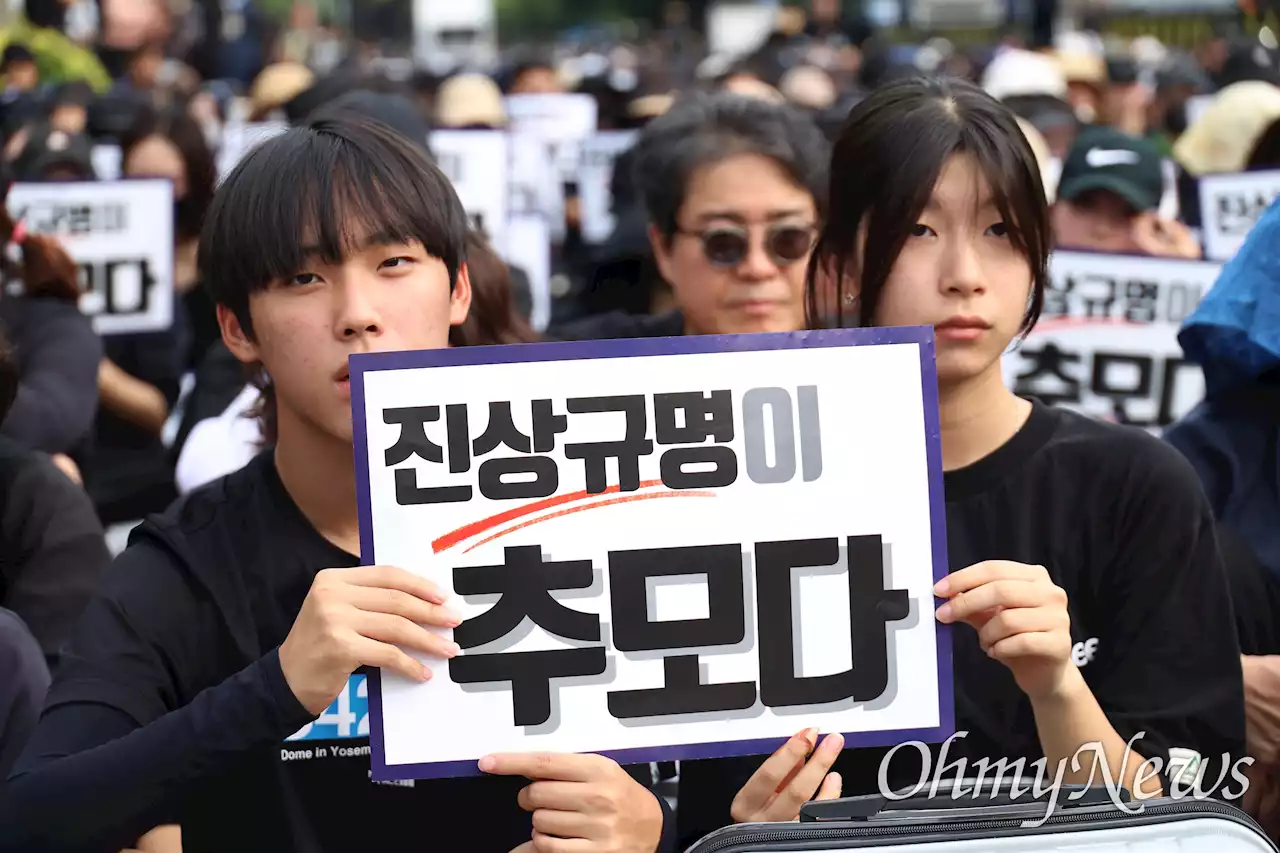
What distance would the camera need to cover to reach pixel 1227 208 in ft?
21.4

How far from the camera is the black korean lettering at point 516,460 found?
7.49 ft

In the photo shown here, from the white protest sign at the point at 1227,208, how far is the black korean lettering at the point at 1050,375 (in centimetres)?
158

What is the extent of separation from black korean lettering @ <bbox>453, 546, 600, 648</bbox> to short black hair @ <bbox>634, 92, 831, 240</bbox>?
2126mm

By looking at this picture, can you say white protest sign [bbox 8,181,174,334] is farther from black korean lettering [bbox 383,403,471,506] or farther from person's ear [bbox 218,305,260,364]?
black korean lettering [bbox 383,403,471,506]

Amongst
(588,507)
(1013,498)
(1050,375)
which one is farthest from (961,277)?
(1050,375)

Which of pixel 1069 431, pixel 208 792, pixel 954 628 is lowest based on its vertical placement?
pixel 208 792

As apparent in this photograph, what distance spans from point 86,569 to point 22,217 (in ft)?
10.8

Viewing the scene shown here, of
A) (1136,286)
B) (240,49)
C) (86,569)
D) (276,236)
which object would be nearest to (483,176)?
(1136,286)

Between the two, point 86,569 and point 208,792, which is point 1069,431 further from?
point 86,569

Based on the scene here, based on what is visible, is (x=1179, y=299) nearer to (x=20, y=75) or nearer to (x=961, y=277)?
(x=961, y=277)

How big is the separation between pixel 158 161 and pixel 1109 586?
5.90 metres

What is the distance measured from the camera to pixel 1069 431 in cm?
263

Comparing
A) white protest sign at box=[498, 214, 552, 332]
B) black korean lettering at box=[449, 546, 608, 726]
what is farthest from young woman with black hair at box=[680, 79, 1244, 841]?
white protest sign at box=[498, 214, 552, 332]

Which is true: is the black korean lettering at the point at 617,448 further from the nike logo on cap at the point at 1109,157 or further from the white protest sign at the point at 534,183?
the white protest sign at the point at 534,183
